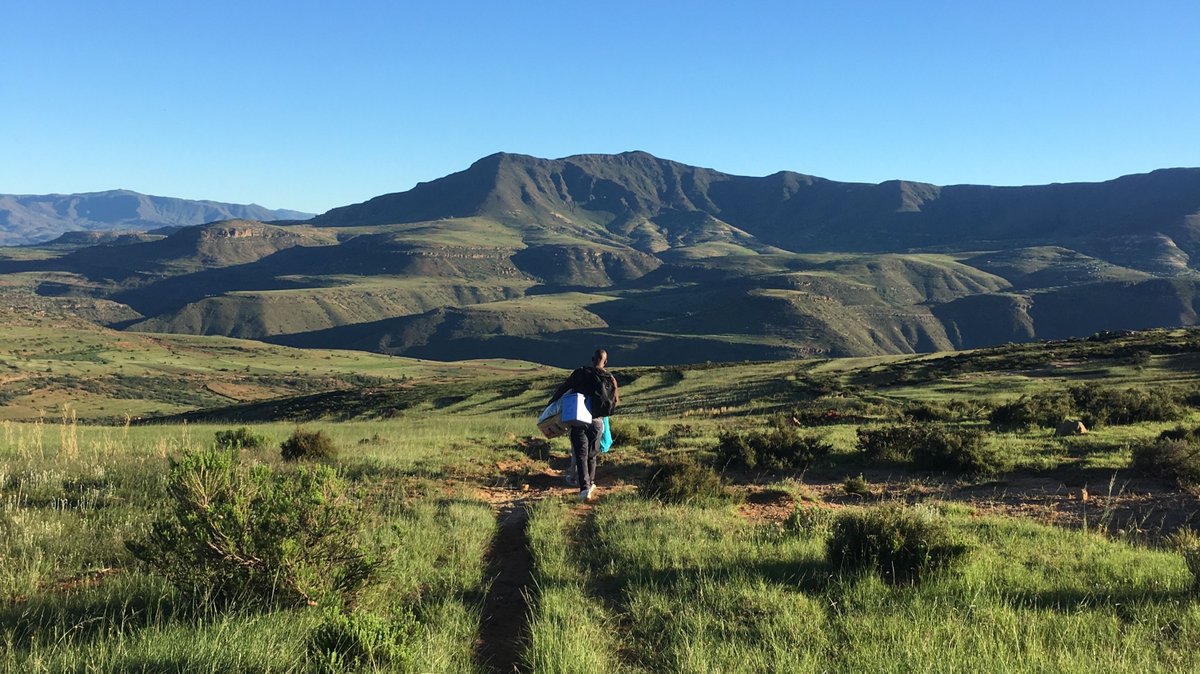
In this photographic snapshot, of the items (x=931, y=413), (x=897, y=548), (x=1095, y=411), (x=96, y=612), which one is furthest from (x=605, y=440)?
(x=931, y=413)

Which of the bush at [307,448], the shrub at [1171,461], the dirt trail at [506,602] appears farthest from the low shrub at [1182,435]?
the bush at [307,448]

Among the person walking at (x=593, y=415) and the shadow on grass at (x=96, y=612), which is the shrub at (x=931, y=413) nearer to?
the person walking at (x=593, y=415)

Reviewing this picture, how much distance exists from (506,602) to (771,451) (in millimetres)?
8869

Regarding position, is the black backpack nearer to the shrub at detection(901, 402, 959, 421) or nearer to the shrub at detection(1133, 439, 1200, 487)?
the shrub at detection(1133, 439, 1200, 487)

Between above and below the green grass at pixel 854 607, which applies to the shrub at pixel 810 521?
below

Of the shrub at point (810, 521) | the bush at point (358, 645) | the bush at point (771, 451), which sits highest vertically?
the bush at point (358, 645)

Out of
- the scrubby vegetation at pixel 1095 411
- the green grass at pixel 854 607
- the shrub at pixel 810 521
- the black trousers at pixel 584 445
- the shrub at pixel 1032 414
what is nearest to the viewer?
the green grass at pixel 854 607

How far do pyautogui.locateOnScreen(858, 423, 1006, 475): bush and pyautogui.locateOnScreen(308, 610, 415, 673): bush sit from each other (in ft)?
34.7

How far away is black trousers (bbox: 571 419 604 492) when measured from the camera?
32.4 ft

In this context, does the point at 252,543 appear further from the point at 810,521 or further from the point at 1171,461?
the point at 1171,461

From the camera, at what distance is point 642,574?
5.68 m

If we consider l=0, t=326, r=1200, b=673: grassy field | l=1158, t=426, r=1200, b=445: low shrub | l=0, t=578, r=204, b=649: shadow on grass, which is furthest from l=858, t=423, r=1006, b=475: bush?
l=0, t=578, r=204, b=649: shadow on grass

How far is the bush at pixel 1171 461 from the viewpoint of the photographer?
375 inches

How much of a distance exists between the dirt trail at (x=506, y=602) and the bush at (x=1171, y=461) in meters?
9.11
